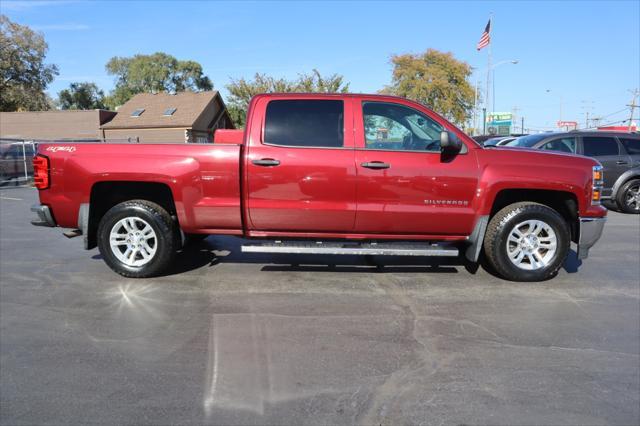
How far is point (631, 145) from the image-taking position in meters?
10.3

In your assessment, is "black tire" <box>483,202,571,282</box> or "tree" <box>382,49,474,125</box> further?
"tree" <box>382,49,474,125</box>

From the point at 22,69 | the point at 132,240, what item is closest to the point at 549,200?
the point at 132,240

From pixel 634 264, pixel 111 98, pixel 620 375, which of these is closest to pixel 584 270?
pixel 634 264

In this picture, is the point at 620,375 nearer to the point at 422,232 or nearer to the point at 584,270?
the point at 422,232

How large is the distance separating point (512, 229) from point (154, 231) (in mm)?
Result: 3890

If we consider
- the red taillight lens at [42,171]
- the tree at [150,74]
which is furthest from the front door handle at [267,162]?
the tree at [150,74]

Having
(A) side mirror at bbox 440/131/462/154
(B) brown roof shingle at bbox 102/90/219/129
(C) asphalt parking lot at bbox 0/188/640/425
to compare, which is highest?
(B) brown roof shingle at bbox 102/90/219/129

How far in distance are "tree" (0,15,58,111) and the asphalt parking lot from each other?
169 ft

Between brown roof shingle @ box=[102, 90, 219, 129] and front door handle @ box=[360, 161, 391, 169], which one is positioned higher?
brown roof shingle @ box=[102, 90, 219, 129]

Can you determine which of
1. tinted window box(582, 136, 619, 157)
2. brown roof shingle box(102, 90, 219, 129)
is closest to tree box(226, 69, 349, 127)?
brown roof shingle box(102, 90, 219, 129)

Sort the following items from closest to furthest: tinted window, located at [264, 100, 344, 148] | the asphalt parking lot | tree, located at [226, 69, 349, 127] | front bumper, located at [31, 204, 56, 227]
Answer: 1. the asphalt parking lot
2. tinted window, located at [264, 100, 344, 148]
3. front bumper, located at [31, 204, 56, 227]
4. tree, located at [226, 69, 349, 127]

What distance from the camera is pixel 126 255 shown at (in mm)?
5090

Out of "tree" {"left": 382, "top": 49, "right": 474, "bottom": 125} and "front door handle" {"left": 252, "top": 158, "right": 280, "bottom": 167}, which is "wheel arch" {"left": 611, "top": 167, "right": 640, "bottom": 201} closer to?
"front door handle" {"left": 252, "top": 158, "right": 280, "bottom": 167}

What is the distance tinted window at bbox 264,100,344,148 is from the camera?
4887 mm
